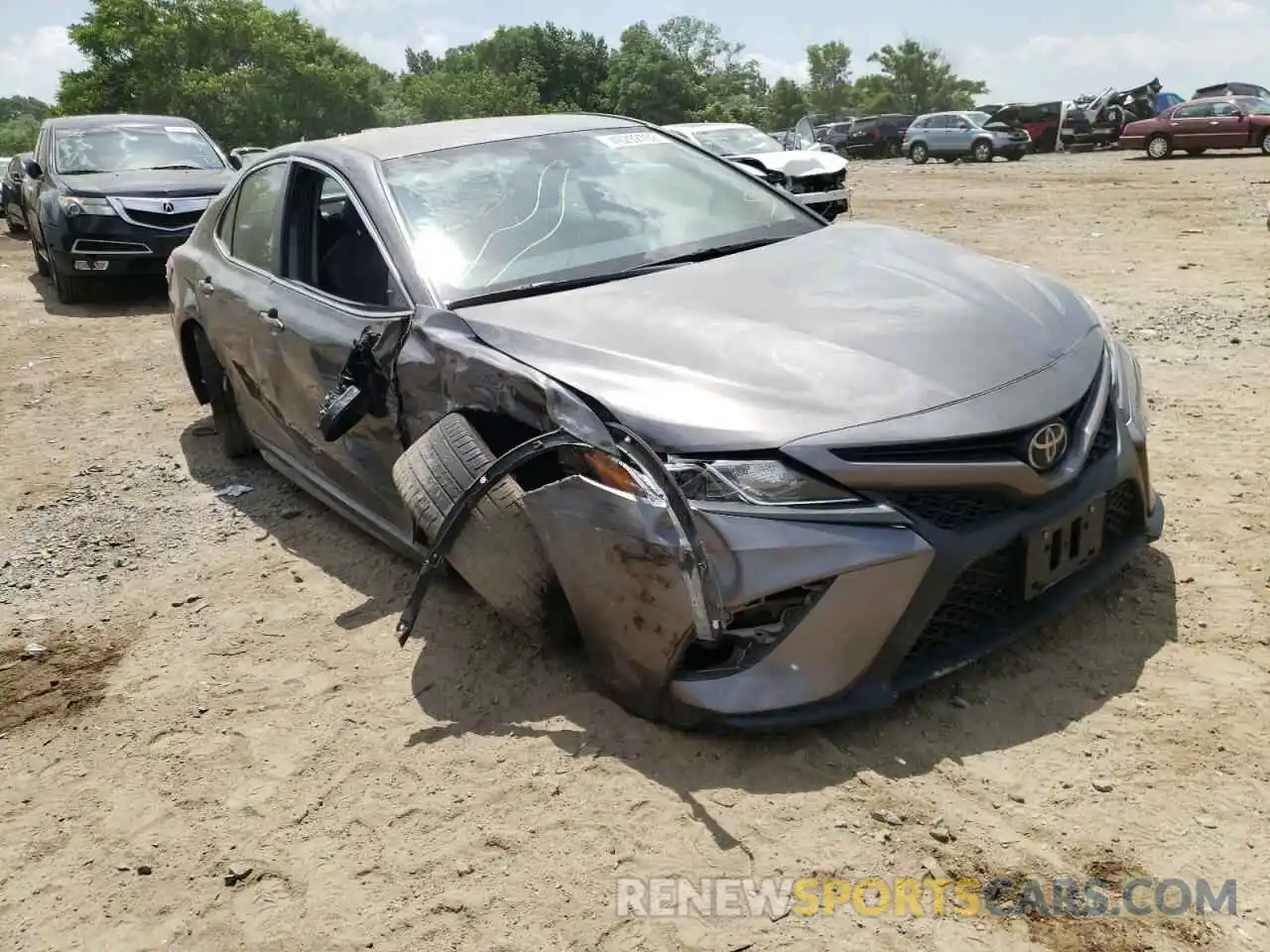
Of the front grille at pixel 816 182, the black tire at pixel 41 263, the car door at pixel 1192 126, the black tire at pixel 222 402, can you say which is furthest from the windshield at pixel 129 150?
the car door at pixel 1192 126

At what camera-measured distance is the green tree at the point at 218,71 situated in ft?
130

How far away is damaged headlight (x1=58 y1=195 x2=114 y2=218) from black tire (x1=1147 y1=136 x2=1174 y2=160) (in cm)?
2215

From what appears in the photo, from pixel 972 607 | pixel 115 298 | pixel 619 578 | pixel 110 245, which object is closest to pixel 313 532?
pixel 619 578

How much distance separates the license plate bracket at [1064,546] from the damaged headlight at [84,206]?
9.28m

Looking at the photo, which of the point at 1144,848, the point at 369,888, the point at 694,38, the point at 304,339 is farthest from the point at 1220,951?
the point at 694,38

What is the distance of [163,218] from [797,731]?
28.9ft

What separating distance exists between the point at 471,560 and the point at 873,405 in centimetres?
118

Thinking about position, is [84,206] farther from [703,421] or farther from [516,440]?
[703,421]

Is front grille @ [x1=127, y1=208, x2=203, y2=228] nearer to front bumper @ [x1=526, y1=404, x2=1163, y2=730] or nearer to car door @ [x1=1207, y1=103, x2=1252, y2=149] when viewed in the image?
front bumper @ [x1=526, y1=404, x2=1163, y2=730]

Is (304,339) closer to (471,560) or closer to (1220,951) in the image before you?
(471,560)

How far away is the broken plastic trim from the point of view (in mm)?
2488

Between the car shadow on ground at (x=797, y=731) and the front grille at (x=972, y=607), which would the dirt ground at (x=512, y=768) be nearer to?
the car shadow on ground at (x=797, y=731)

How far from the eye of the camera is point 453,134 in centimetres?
413

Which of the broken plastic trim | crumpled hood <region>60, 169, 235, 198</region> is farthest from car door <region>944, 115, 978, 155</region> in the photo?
the broken plastic trim
